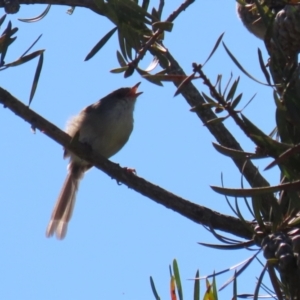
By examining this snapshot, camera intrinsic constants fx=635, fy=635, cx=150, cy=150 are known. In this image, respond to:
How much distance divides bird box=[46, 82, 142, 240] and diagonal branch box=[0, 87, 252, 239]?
3178 millimetres

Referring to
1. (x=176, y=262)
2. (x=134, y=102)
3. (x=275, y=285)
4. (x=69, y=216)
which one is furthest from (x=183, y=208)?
(x=134, y=102)

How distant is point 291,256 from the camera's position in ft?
3.96

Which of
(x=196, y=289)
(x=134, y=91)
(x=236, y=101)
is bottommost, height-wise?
(x=196, y=289)

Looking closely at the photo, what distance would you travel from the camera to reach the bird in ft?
17.4

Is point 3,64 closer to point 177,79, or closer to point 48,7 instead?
point 177,79

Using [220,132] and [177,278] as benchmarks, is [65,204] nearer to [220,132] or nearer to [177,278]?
[220,132]

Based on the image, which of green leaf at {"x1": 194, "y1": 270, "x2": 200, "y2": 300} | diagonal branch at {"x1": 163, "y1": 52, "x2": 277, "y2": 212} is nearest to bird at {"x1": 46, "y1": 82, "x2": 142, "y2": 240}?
diagonal branch at {"x1": 163, "y1": 52, "x2": 277, "y2": 212}

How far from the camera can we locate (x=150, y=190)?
6.31ft

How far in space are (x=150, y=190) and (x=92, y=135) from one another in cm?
341

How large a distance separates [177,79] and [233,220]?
0.69 meters

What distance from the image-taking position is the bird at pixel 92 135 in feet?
17.4

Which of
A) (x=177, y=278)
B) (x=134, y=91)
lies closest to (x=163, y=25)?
(x=177, y=278)

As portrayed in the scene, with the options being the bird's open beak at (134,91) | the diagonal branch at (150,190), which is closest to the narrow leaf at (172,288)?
the diagonal branch at (150,190)

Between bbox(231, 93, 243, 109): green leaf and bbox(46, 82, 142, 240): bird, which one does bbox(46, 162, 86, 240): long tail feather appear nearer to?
bbox(46, 82, 142, 240): bird
